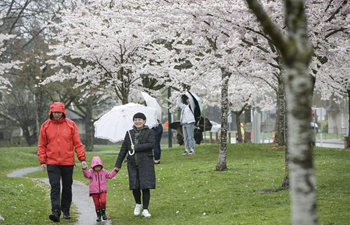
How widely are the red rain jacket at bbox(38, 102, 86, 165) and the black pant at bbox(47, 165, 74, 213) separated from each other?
0.38 ft

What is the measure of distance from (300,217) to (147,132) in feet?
20.9

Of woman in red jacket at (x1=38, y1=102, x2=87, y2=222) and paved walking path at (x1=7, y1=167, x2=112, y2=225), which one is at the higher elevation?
woman in red jacket at (x1=38, y1=102, x2=87, y2=222)

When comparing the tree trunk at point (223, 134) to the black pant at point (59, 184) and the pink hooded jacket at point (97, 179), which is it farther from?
the black pant at point (59, 184)

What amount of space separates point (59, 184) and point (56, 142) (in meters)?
0.69

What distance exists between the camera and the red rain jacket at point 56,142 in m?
8.80

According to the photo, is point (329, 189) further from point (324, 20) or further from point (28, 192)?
point (28, 192)

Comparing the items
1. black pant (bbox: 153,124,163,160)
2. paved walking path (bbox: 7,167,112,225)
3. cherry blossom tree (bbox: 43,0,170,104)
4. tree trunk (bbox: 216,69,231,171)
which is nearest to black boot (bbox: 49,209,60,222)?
paved walking path (bbox: 7,167,112,225)

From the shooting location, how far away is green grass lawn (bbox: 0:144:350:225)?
8.23 meters

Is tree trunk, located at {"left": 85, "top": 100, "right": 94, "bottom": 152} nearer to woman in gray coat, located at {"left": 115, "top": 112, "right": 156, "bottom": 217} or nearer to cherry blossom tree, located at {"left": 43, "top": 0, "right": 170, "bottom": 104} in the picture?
cherry blossom tree, located at {"left": 43, "top": 0, "right": 170, "bottom": 104}

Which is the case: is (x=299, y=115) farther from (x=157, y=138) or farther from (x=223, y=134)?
(x=157, y=138)

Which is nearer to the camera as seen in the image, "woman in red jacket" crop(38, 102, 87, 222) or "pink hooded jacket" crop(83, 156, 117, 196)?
"woman in red jacket" crop(38, 102, 87, 222)

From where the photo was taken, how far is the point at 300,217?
108 inches

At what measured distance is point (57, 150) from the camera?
8.80 meters

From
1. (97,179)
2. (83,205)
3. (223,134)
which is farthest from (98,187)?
(223,134)
